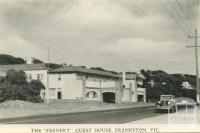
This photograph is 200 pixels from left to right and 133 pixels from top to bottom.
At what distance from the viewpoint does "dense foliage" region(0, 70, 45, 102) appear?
157ft

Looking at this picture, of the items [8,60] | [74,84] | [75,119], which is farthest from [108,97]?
[75,119]

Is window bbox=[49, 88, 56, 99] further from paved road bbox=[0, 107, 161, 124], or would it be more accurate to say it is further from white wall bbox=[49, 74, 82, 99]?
paved road bbox=[0, 107, 161, 124]

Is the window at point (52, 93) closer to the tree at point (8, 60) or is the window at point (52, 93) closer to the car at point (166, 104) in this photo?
the tree at point (8, 60)

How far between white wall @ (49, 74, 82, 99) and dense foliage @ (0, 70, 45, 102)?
983cm

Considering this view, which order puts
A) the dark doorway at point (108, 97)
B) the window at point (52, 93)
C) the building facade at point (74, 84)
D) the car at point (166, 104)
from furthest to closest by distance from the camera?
1. the dark doorway at point (108, 97)
2. the window at point (52, 93)
3. the building facade at point (74, 84)
4. the car at point (166, 104)

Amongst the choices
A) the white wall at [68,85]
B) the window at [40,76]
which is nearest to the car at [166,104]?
the white wall at [68,85]

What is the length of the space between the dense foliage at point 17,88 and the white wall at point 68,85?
9830 mm

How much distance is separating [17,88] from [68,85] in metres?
19.4

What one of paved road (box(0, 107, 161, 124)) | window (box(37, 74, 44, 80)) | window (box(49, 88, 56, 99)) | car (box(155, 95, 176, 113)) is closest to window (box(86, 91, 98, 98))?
window (box(49, 88, 56, 99))

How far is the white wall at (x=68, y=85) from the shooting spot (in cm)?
6698

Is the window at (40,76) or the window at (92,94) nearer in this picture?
the window at (40,76)

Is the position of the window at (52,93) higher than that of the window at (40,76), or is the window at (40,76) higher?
the window at (40,76)

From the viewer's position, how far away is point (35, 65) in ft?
226

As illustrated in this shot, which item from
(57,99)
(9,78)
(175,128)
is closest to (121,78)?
(57,99)
